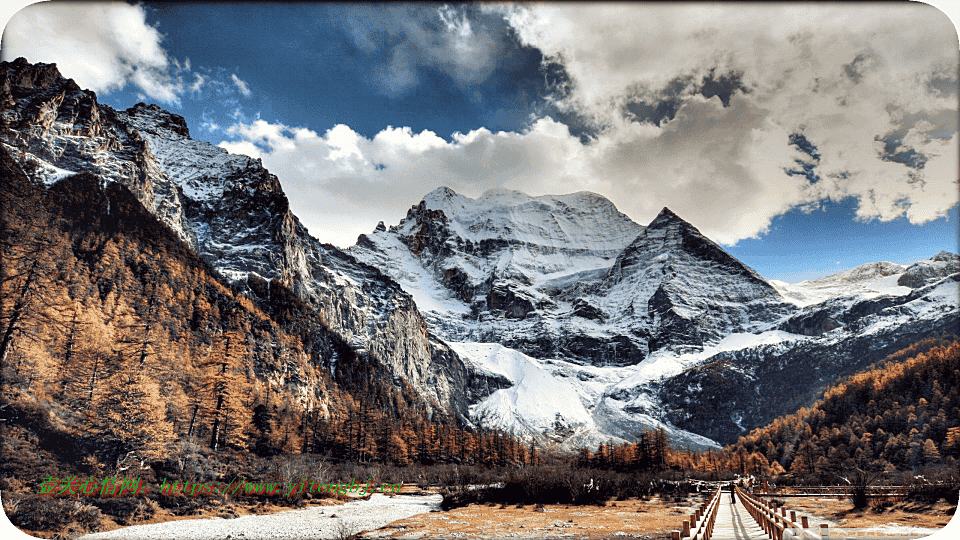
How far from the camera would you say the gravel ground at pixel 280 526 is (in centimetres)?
2177

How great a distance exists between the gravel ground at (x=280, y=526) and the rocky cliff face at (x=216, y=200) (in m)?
37.4

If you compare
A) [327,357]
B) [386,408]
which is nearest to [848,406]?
[386,408]

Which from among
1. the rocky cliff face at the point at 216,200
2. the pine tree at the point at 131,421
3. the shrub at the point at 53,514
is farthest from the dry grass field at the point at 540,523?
the rocky cliff face at the point at 216,200

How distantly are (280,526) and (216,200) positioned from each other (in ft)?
307

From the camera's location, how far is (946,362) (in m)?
86.7

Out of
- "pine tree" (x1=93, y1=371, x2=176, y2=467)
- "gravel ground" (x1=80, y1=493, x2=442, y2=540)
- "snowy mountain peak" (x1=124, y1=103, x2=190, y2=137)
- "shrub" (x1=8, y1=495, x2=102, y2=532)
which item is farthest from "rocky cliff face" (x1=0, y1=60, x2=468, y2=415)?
"gravel ground" (x1=80, y1=493, x2=442, y2=540)

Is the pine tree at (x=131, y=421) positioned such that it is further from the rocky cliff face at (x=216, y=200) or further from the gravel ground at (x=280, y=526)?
the rocky cliff face at (x=216, y=200)

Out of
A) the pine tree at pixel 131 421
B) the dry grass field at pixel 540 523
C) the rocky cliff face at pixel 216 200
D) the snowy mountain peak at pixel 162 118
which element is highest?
the snowy mountain peak at pixel 162 118

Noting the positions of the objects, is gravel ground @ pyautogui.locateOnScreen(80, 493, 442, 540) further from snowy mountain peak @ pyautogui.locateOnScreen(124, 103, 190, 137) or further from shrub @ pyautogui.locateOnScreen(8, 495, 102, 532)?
snowy mountain peak @ pyautogui.locateOnScreen(124, 103, 190, 137)

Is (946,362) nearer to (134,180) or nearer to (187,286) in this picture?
(187,286)

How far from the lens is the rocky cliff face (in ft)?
198

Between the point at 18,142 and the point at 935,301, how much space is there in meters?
276

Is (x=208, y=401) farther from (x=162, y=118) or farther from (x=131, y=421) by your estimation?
(x=162, y=118)

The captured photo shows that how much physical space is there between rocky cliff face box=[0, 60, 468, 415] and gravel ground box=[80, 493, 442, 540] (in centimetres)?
3744
